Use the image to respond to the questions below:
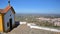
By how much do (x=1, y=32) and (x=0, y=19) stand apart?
5.12ft

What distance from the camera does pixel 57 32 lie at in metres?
13.7

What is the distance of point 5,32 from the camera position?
13.1 meters

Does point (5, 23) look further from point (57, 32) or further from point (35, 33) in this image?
point (57, 32)

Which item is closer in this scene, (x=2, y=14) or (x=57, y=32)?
(x=2, y=14)

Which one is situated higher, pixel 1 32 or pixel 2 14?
pixel 2 14

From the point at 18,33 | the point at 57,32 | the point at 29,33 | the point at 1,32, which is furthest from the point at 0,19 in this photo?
the point at 57,32

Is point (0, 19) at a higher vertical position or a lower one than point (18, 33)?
higher

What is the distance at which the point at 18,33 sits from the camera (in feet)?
42.6

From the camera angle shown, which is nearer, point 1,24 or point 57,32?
point 1,24

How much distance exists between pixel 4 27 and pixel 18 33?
1.84 metres

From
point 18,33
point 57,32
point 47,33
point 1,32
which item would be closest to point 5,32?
point 1,32

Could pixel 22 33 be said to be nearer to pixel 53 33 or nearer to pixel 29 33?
pixel 29 33

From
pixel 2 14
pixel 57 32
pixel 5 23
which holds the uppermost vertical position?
pixel 2 14

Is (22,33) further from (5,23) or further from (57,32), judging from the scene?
(57,32)
